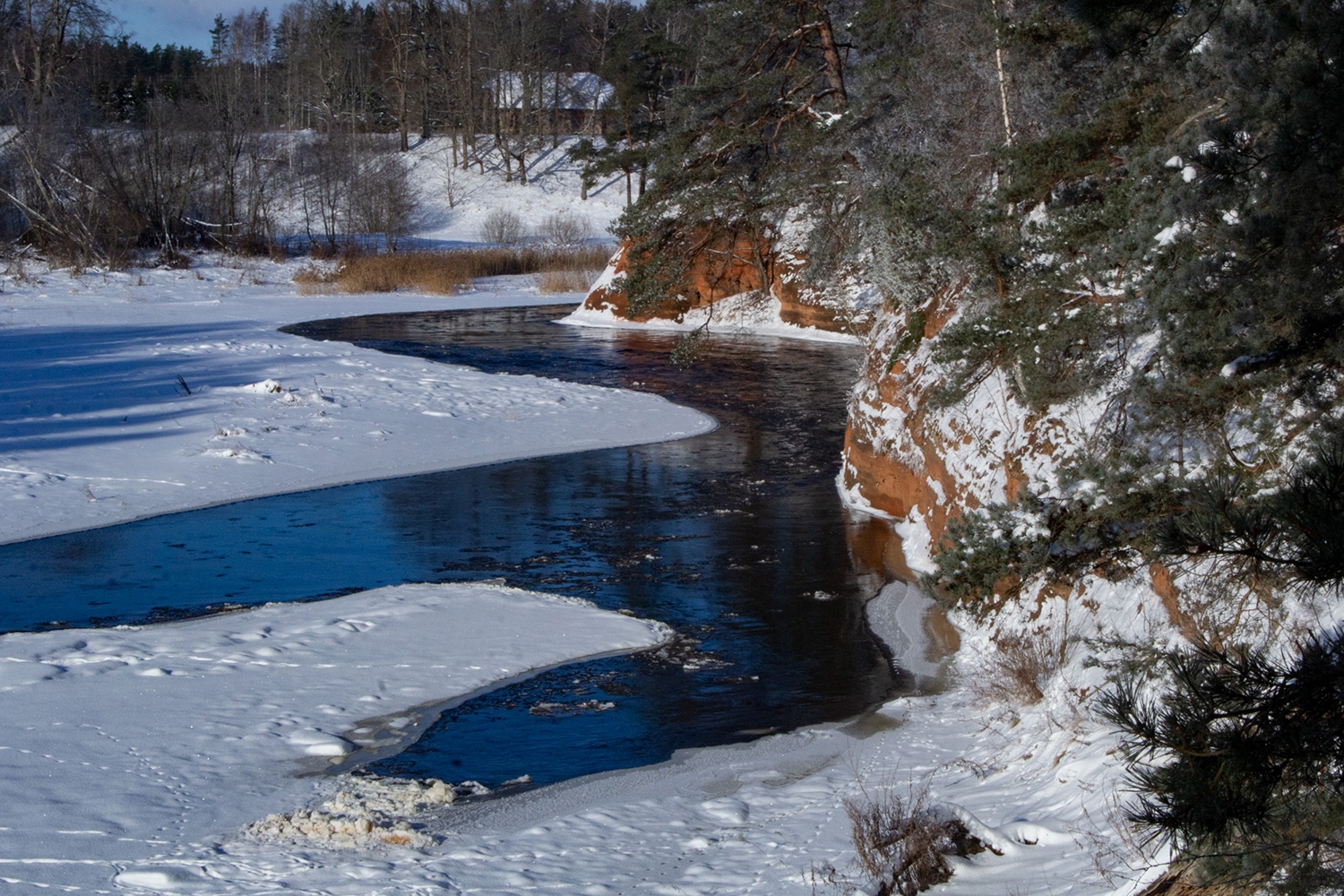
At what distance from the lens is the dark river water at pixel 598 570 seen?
8109 mm

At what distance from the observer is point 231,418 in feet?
59.8

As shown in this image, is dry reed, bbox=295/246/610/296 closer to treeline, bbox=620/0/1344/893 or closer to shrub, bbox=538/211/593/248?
shrub, bbox=538/211/593/248

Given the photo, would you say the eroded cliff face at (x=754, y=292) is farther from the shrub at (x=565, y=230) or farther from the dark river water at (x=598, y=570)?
the shrub at (x=565, y=230)

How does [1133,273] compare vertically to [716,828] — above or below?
above

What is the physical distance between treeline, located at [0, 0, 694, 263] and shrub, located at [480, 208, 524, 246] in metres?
3.76

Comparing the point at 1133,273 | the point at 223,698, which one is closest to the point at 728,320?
the point at 1133,273

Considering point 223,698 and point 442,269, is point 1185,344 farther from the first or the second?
point 442,269

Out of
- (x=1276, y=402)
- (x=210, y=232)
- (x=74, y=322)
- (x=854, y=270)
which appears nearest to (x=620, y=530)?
(x=1276, y=402)

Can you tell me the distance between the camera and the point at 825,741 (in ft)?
25.2

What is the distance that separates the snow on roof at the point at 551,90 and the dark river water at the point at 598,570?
183 ft

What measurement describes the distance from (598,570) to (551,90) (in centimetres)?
6771

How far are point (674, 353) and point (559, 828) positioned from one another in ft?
40.9

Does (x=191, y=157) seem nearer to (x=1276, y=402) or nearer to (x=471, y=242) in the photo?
(x=471, y=242)

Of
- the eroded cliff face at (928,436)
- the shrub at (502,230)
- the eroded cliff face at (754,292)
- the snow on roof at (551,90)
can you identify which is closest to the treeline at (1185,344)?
the eroded cliff face at (928,436)
